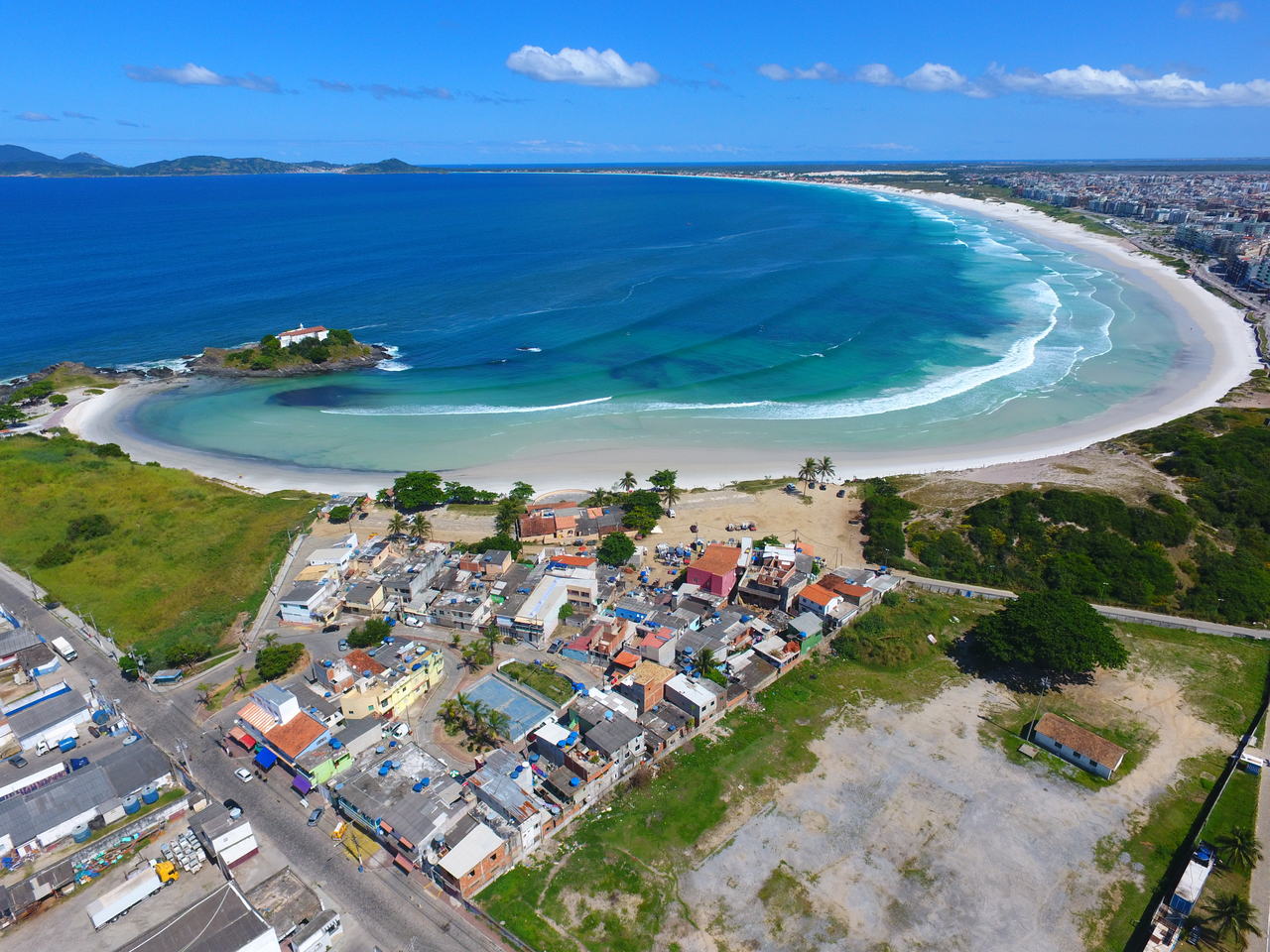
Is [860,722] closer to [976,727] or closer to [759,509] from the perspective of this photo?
[976,727]

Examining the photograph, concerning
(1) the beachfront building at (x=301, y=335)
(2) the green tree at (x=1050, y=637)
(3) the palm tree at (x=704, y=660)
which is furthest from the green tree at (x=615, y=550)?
(1) the beachfront building at (x=301, y=335)

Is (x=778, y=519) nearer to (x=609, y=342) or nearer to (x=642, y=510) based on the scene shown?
(x=642, y=510)

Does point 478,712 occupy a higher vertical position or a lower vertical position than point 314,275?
lower

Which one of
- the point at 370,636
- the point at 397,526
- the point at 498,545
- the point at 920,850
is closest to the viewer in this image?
the point at 920,850

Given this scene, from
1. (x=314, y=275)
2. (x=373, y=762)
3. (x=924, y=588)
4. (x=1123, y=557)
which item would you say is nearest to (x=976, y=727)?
(x=924, y=588)

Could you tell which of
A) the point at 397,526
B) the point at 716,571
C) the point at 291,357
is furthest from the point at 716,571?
the point at 291,357
